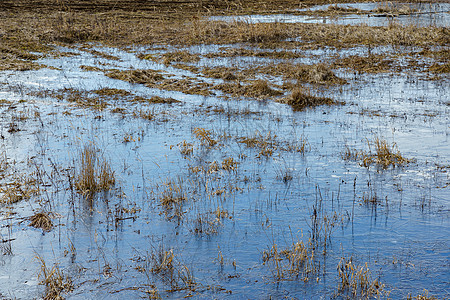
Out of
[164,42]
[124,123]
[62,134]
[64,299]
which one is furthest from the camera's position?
[164,42]

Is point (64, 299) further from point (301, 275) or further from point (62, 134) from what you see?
point (62, 134)

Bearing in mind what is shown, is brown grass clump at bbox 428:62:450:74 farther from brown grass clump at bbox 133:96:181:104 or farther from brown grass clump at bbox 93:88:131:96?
brown grass clump at bbox 93:88:131:96

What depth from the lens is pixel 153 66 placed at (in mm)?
15984

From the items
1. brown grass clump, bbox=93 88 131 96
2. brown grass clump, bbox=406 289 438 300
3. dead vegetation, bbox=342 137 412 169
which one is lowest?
brown grass clump, bbox=406 289 438 300

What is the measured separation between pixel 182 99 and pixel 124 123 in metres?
2.44

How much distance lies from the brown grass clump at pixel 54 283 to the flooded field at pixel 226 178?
0.05ft

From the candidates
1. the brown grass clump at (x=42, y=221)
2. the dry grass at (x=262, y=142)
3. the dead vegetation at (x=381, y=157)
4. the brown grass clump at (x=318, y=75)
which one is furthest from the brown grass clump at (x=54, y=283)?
the brown grass clump at (x=318, y=75)

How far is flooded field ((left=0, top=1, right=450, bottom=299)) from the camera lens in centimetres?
499

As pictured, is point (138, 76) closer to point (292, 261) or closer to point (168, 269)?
point (168, 269)

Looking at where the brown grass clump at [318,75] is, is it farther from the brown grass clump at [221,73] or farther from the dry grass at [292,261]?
the dry grass at [292,261]

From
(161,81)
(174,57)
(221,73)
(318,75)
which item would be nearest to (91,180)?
(161,81)

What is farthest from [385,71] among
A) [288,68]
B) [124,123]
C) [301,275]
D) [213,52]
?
[301,275]

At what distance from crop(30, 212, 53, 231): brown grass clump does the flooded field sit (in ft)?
0.06

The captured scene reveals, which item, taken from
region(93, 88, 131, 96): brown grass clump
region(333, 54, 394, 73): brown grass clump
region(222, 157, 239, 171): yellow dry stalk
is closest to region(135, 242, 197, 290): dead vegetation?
region(222, 157, 239, 171): yellow dry stalk
